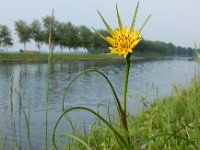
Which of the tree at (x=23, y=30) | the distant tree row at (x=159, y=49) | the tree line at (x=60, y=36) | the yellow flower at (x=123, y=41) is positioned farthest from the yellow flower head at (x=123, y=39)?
the distant tree row at (x=159, y=49)

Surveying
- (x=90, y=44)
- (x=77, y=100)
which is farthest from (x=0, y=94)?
(x=90, y=44)

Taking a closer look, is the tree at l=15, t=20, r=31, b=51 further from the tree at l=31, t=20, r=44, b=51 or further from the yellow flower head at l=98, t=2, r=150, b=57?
the yellow flower head at l=98, t=2, r=150, b=57

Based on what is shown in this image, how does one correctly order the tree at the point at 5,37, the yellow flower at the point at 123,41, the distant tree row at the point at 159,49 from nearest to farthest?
the yellow flower at the point at 123,41
the tree at the point at 5,37
the distant tree row at the point at 159,49

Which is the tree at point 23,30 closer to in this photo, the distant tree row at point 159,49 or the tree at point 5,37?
the tree at point 5,37

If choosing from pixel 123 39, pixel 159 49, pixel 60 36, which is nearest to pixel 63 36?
pixel 60 36

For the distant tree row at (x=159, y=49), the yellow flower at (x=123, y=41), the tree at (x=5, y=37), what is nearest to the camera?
the yellow flower at (x=123, y=41)

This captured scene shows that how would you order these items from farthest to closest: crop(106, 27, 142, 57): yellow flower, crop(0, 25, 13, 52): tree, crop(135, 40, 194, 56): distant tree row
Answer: crop(135, 40, 194, 56): distant tree row → crop(0, 25, 13, 52): tree → crop(106, 27, 142, 57): yellow flower

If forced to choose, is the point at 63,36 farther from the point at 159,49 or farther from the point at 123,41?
the point at 123,41

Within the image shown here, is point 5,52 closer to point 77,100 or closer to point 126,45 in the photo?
point 77,100

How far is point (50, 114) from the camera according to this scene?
46.6ft

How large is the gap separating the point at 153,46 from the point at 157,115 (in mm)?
134899

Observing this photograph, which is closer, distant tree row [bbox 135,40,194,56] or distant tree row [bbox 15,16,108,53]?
distant tree row [bbox 15,16,108,53]

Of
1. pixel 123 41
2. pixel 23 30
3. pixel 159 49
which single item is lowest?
pixel 159 49

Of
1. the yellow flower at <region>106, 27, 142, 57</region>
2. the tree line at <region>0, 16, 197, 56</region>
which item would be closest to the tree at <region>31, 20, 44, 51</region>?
the tree line at <region>0, 16, 197, 56</region>
